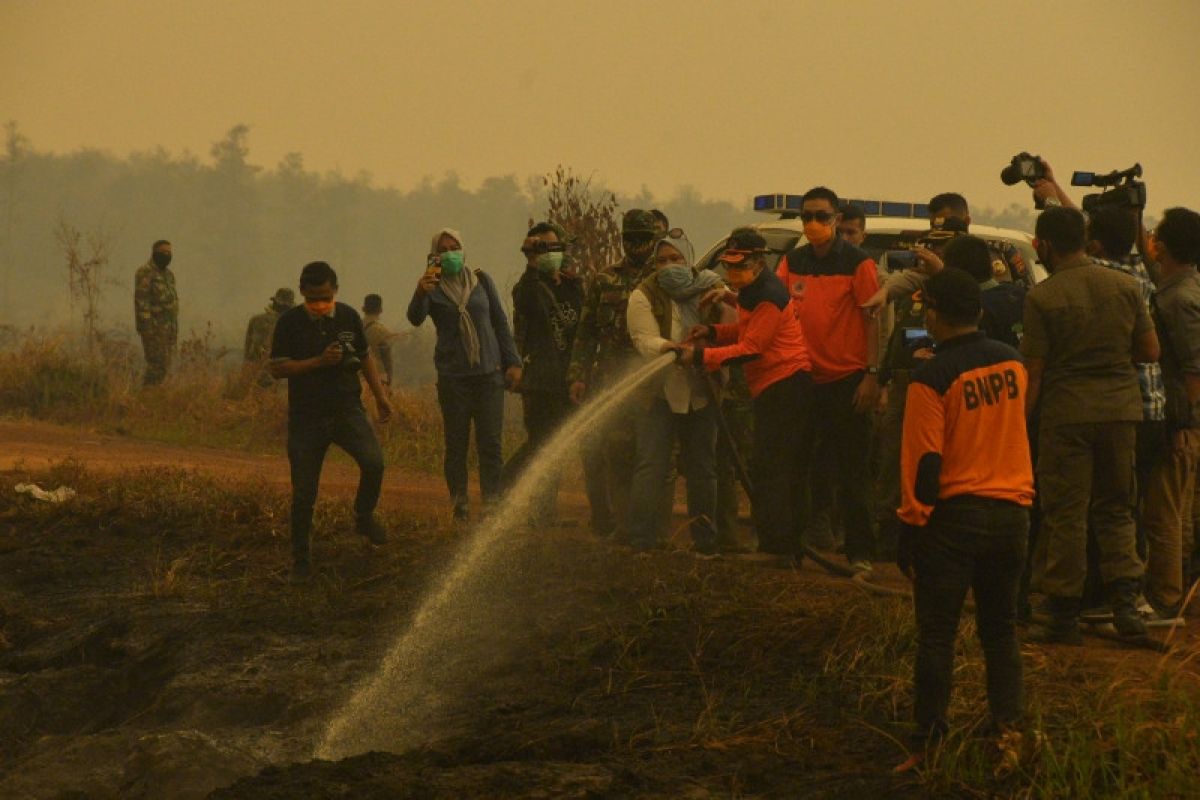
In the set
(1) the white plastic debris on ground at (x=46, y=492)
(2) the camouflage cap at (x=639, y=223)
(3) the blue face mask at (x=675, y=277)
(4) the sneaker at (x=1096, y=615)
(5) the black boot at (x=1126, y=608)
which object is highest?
(2) the camouflage cap at (x=639, y=223)

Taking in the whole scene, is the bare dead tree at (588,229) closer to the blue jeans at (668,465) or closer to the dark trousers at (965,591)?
the blue jeans at (668,465)

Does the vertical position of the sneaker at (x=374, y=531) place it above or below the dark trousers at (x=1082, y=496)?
below

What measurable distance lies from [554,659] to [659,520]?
2.22 meters

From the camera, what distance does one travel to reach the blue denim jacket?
1062 centimetres

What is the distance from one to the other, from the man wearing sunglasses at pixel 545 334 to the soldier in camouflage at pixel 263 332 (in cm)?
836

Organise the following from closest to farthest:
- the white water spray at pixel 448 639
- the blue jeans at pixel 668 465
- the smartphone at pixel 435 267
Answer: the white water spray at pixel 448 639
the blue jeans at pixel 668 465
the smartphone at pixel 435 267

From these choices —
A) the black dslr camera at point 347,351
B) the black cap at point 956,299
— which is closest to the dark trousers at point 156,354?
the black dslr camera at point 347,351

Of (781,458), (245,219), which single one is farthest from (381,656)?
(245,219)

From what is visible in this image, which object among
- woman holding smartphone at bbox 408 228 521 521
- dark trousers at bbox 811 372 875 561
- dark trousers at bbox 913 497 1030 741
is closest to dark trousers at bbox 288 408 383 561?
woman holding smartphone at bbox 408 228 521 521

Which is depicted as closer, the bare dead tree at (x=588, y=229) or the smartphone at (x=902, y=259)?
the smartphone at (x=902, y=259)

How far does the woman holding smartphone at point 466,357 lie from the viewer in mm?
10602

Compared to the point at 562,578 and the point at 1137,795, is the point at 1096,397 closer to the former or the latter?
the point at 1137,795

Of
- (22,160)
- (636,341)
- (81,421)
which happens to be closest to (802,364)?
(636,341)

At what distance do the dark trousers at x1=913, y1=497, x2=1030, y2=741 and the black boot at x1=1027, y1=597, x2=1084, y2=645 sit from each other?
5.69 feet
